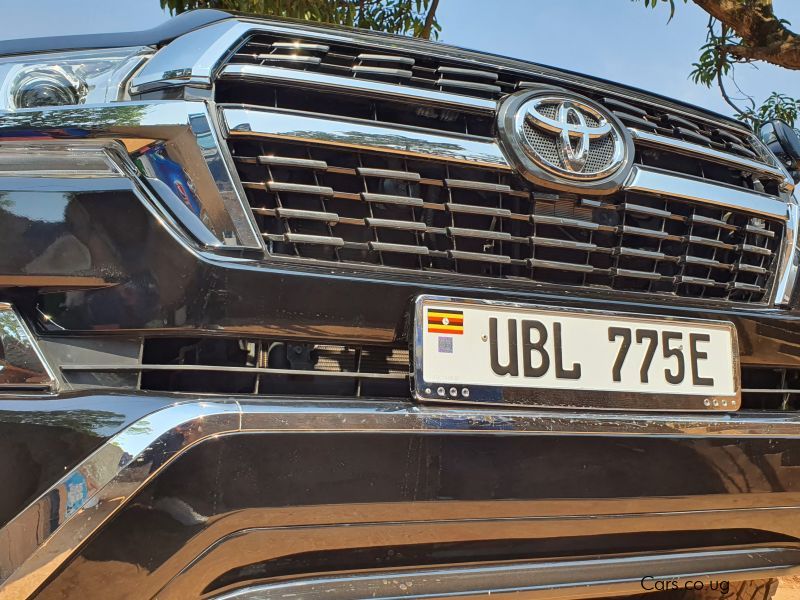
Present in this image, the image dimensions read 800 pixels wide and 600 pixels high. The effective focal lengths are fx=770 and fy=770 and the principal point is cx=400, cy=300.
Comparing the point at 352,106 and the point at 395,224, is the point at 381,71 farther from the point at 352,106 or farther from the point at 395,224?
the point at 395,224

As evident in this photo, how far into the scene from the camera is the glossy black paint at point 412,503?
1.11 meters

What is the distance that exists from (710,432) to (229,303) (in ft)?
3.19

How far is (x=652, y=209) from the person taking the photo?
5.53 ft

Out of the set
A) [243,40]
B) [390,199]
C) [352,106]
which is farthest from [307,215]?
[243,40]

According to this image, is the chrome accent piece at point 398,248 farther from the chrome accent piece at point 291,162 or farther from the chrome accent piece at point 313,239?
the chrome accent piece at point 291,162

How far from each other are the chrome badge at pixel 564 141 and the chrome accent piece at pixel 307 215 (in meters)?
0.39

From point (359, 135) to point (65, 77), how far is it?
529mm

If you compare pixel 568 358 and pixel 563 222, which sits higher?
pixel 563 222

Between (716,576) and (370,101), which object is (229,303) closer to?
(370,101)

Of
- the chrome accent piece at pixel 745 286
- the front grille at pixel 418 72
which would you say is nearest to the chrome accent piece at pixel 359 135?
the front grille at pixel 418 72

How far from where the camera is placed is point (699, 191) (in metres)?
1.75

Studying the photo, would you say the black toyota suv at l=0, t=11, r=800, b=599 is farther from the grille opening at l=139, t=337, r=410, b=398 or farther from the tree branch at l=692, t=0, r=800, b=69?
the tree branch at l=692, t=0, r=800, b=69

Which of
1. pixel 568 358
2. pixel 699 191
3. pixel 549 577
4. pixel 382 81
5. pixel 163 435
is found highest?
pixel 382 81

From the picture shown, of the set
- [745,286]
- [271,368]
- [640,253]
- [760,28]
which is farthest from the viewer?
[760,28]
